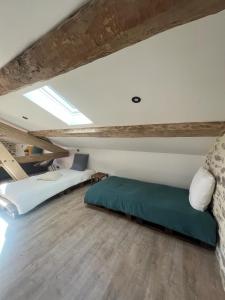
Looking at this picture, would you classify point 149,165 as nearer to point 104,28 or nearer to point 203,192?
point 203,192

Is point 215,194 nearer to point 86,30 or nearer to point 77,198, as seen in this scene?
point 86,30

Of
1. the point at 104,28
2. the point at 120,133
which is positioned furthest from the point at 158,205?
the point at 104,28

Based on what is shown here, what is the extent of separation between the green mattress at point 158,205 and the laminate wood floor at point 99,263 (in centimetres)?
22

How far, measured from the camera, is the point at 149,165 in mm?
3607

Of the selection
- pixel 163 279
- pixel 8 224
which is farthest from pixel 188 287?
pixel 8 224

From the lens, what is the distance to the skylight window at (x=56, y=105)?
2.52m

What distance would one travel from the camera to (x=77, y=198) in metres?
3.35

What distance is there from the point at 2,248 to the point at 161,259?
199 centimetres

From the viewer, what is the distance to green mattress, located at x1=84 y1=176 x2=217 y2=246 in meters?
1.89

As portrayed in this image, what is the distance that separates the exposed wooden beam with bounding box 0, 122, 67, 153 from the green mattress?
8.03 feet

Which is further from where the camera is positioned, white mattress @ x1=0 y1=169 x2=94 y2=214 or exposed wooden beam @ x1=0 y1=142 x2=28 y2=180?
exposed wooden beam @ x1=0 y1=142 x2=28 y2=180

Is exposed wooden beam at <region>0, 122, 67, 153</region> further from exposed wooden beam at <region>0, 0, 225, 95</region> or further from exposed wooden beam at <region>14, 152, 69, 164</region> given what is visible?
exposed wooden beam at <region>0, 0, 225, 95</region>

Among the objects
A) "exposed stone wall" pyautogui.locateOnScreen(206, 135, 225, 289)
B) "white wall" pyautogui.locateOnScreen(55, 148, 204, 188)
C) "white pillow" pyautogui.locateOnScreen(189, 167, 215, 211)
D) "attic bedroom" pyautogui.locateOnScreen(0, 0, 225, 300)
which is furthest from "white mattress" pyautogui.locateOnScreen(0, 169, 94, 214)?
"exposed stone wall" pyautogui.locateOnScreen(206, 135, 225, 289)

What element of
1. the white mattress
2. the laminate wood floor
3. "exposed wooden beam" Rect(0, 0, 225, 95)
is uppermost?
"exposed wooden beam" Rect(0, 0, 225, 95)
